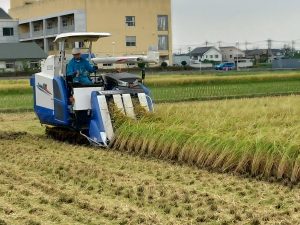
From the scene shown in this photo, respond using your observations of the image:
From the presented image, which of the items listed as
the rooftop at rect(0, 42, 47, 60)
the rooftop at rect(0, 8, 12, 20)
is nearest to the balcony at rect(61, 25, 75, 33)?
the rooftop at rect(0, 42, 47, 60)

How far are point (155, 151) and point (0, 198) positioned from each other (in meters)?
3.22

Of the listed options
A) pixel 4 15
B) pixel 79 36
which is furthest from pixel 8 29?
pixel 79 36

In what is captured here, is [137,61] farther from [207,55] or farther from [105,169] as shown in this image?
[207,55]

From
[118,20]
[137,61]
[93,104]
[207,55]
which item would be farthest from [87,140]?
[207,55]

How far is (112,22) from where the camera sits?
66.8 meters

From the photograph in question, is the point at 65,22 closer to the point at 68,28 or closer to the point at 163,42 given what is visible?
the point at 68,28

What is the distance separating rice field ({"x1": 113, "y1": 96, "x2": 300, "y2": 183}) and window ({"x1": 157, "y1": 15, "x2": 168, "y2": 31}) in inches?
2357

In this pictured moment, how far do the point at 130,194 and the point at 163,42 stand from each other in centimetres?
6536

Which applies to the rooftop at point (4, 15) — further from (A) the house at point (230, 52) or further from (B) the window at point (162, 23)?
(A) the house at point (230, 52)

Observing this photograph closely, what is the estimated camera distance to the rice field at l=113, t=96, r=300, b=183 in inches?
282

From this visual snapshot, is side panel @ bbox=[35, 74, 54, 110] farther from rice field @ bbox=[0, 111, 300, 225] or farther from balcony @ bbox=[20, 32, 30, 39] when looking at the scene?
balcony @ bbox=[20, 32, 30, 39]

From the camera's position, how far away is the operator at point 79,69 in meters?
10.9

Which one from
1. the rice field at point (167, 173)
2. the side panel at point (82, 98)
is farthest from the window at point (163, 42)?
the side panel at point (82, 98)

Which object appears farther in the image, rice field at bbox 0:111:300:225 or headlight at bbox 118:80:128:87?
headlight at bbox 118:80:128:87
